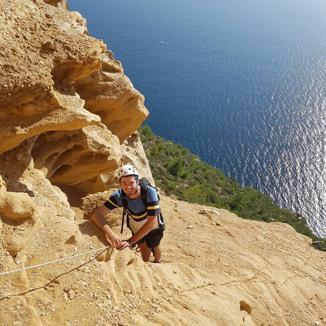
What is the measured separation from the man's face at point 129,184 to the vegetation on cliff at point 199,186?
64.7 feet

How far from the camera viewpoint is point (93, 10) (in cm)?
15262

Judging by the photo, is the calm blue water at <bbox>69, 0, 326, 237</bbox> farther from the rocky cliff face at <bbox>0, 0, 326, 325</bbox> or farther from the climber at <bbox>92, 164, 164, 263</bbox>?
the climber at <bbox>92, 164, 164, 263</bbox>

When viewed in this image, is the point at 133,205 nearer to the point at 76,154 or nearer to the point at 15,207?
the point at 15,207

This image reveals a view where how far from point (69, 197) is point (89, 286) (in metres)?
6.30

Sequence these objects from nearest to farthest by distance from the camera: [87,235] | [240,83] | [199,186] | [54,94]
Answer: [87,235] → [54,94] → [199,186] → [240,83]

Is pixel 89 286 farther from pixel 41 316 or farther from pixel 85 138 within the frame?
pixel 85 138

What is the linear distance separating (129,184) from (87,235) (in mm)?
2056

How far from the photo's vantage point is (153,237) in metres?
9.12

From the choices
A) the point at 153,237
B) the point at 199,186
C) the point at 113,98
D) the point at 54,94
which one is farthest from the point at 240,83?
the point at 153,237

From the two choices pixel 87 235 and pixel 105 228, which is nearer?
pixel 105 228

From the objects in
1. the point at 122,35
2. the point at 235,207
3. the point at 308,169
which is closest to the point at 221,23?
the point at 122,35

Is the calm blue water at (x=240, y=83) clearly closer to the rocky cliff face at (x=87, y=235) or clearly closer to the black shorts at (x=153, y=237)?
the rocky cliff face at (x=87, y=235)

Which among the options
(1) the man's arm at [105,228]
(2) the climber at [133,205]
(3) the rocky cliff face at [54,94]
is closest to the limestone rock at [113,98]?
(3) the rocky cliff face at [54,94]

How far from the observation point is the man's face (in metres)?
7.64
